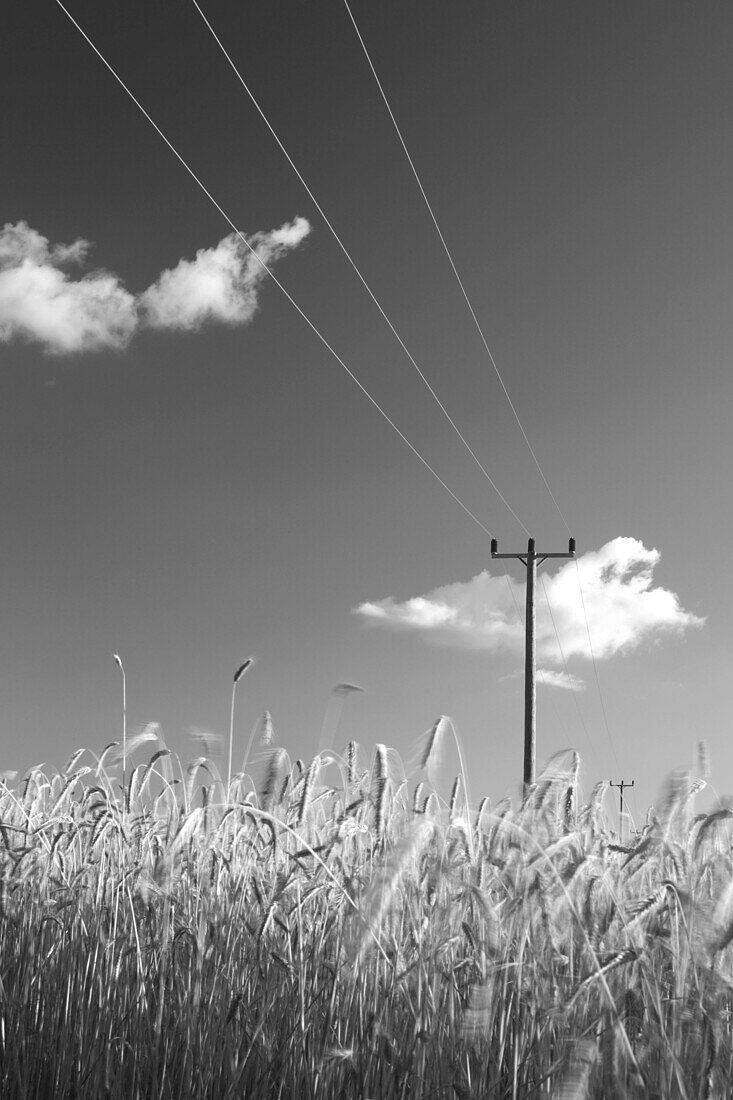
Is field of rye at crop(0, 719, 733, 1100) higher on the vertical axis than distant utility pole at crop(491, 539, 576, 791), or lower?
lower

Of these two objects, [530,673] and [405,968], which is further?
[530,673]

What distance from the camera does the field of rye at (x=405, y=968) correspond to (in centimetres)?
245

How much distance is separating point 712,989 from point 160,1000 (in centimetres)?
169

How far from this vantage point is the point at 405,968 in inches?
120

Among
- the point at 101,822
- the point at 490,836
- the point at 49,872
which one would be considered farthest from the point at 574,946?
the point at 49,872

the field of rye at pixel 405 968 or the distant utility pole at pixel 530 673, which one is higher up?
the distant utility pole at pixel 530 673

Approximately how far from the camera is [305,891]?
402 centimetres

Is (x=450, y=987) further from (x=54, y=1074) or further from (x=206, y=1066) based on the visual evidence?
(x=54, y=1074)

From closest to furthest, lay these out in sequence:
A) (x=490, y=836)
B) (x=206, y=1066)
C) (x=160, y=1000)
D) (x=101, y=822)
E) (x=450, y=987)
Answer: (x=450, y=987) → (x=206, y=1066) → (x=160, y=1000) → (x=490, y=836) → (x=101, y=822)

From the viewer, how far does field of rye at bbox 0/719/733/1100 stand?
2.45 metres

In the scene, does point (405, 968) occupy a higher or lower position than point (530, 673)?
lower

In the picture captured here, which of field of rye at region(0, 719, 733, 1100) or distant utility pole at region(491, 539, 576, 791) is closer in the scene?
field of rye at region(0, 719, 733, 1100)

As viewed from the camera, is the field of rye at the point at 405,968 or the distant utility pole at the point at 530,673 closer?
the field of rye at the point at 405,968

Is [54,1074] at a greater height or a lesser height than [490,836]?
lesser
